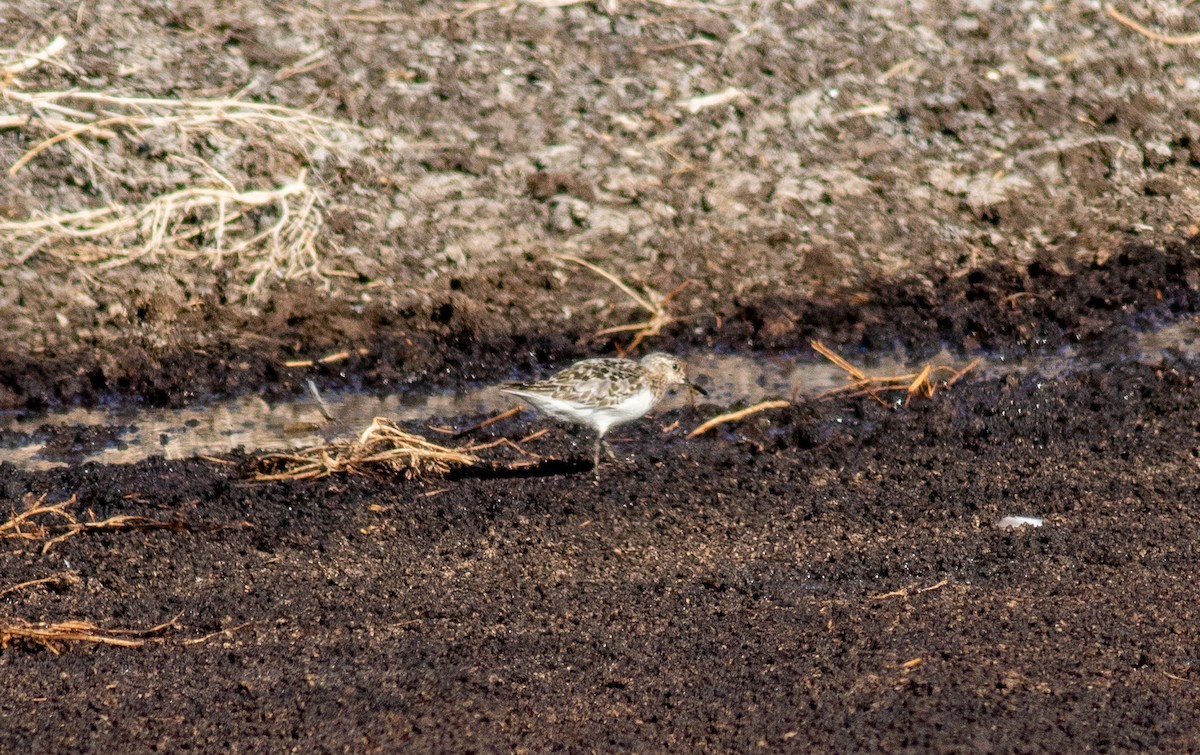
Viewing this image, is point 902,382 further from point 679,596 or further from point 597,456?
point 679,596

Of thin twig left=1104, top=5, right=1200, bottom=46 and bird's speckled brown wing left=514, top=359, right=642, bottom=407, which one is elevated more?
thin twig left=1104, top=5, right=1200, bottom=46

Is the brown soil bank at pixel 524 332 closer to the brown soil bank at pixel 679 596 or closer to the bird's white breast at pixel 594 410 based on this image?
the brown soil bank at pixel 679 596

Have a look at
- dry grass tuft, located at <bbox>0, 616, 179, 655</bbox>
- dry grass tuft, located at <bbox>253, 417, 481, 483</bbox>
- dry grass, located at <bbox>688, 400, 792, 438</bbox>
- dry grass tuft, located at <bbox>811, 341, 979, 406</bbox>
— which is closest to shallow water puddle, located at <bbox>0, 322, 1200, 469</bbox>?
dry grass tuft, located at <bbox>811, 341, 979, 406</bbox>

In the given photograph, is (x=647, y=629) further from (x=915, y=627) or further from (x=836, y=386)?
(x=836, y=386)

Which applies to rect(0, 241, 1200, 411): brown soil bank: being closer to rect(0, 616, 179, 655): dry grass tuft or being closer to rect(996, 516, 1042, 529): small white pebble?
rect(996, 516, 1042, 529): small white pebble

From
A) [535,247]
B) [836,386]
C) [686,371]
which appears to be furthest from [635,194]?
[836,386]

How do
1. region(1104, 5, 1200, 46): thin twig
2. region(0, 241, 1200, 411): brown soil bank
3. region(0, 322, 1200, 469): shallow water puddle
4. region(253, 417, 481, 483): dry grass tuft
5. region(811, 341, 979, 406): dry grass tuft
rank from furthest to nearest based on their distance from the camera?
region(1104, 5, 1200, 46): thin twig, region(0, 241, 1200, 411): brown soil bank, region(811, 341, 979, 406): dry grass tuft, region(0, 322, 1200, 469): shallow water puddle, region(253, 417, 481, 483): dry grass tuft
